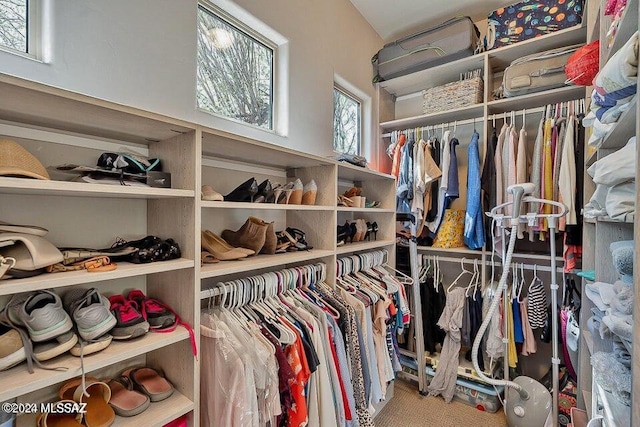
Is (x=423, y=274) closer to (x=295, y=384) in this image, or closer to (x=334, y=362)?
(x=334, y=362)

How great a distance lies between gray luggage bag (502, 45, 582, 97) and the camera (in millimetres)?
1978

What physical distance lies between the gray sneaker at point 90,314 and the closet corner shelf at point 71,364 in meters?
0.06

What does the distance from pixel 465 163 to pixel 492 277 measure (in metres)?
1.02

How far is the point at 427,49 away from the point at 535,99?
903 millimetres

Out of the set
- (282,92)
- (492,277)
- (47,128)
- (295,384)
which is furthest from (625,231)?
(47,128)

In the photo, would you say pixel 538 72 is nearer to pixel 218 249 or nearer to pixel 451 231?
pixel 451 231

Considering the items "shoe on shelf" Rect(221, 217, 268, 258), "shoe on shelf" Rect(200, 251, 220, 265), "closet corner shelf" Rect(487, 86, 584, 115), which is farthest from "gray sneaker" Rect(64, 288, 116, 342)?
"closet corner shelf" Rect(487, 86, 584, 115)

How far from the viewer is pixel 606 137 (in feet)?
3.59

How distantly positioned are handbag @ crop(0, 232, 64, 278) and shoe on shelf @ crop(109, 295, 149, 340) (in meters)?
0.26

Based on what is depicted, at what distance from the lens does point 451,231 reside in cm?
241

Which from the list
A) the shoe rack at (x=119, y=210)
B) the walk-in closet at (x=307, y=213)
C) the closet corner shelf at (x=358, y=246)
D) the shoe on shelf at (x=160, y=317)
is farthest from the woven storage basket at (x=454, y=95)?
the shoe on shelf at (x=160, y=317)

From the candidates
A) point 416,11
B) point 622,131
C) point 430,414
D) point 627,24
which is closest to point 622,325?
point 622,131

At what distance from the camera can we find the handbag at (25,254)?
773 millimetres

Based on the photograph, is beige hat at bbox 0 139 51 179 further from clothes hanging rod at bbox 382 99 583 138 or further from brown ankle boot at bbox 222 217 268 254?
clothes hanging rod at bbox 382 99 583 138
